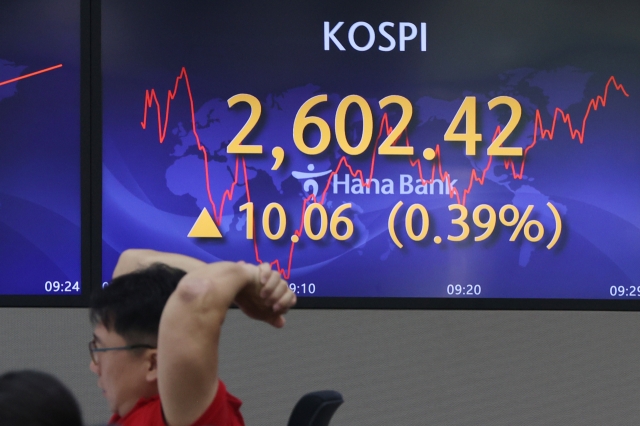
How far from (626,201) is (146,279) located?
71.8 inches

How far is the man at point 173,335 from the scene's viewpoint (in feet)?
3.27

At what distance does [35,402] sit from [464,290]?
1.94 meters

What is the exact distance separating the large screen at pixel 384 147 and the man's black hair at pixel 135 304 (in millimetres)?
1351

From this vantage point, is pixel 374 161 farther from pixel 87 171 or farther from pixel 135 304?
pixel 135 304

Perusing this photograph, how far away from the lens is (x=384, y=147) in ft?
8.42

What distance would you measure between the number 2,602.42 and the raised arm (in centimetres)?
160

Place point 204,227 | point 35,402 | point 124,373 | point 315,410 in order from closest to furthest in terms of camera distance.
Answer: point 35,402 → point 124,373 → point 315,410 → point 204,227

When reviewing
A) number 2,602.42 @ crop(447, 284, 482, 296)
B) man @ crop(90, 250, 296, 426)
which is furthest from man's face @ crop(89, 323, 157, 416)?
number 2,602.42 @ crop(447, 284, 482, 296)

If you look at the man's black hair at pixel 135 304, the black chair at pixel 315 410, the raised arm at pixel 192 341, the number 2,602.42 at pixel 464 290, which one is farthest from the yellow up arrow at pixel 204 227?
the raised arm at pixel 192 341

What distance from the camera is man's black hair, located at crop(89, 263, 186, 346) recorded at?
3.76 ft

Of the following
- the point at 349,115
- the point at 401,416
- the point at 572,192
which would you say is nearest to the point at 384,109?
the point at 349,115

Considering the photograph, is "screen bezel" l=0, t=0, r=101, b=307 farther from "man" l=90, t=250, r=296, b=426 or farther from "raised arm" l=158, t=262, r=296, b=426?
"raised arm" l=158, t=262, r=296, b=426

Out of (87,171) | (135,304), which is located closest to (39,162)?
(87,171)

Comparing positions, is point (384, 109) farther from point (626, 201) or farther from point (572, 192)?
point (626, 201)
